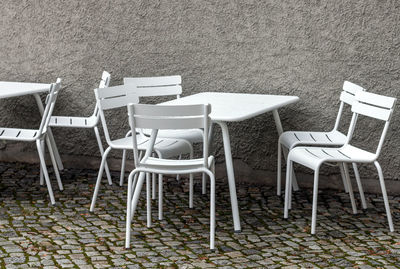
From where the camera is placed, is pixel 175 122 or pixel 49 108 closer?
pixel 175 122

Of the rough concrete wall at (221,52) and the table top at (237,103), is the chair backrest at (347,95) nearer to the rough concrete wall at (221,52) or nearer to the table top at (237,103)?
the rough concrete wall at (221,52)

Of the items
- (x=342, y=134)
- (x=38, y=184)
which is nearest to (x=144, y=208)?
(x=38, y=184)

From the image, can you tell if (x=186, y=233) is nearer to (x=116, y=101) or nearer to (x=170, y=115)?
(x=170, y=115)

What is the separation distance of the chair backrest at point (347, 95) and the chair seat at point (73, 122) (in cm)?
213

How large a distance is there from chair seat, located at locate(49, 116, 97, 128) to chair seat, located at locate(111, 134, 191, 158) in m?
1.03

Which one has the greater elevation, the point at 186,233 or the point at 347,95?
the point at 347,95

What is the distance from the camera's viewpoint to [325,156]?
19.1 ft

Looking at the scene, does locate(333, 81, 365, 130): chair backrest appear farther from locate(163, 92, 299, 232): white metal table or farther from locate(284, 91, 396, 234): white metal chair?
locate(163, 92, 299, 232): white metal table

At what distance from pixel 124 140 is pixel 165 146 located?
0.45m

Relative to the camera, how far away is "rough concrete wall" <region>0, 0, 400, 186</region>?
6816 mm

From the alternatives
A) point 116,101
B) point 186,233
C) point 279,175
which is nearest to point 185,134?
point 116,101

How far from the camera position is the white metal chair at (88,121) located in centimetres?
718

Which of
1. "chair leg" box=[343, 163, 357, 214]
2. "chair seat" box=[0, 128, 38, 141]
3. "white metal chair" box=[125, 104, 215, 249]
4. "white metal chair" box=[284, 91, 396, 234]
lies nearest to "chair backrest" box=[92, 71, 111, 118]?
"chair seat" box=[0, 128, 38, 141]

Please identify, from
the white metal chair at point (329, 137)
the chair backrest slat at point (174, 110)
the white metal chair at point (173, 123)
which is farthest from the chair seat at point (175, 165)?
the white metal chair at point (329, 137)
